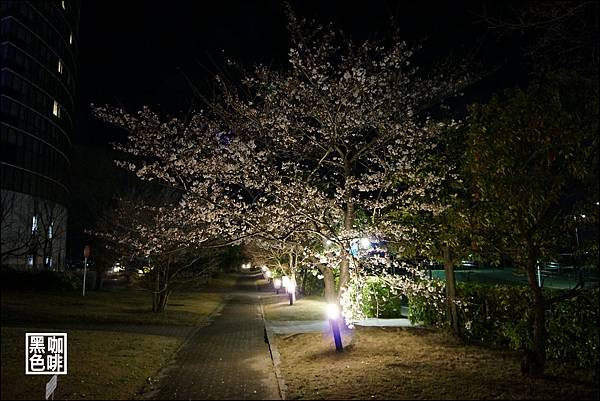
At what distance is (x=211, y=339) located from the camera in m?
14.0

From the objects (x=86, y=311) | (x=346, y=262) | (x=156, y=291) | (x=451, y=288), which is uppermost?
(x=346, y=262)

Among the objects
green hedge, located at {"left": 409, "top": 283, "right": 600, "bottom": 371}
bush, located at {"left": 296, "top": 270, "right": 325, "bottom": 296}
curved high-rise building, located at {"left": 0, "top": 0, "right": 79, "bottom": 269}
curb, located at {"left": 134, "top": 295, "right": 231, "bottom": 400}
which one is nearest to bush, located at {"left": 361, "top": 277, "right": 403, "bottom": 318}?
green hedge, located at {"left": 409, "top": 283, "right": 600, "bottom": 371}

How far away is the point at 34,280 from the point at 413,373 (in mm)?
28943

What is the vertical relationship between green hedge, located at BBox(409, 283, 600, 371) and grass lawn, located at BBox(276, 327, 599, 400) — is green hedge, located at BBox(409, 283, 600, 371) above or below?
above

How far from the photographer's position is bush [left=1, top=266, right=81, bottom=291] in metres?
29.3

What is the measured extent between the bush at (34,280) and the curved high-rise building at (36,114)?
335cm

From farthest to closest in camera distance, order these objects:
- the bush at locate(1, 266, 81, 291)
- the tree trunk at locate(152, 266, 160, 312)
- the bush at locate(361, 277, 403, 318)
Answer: the bush at locate(1, 266, 81, 291) → the tree trunk at locate(152, 266, 160, 312) → the bush at locate(361, 277, 403, 318)

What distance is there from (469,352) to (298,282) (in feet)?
71.6

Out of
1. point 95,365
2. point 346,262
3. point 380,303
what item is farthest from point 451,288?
point 95,365

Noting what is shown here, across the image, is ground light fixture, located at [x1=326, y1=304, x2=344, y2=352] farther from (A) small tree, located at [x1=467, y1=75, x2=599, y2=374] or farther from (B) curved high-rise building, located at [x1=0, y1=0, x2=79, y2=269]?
(B) curved high-rise building, located at [x1=0, y1=0, x2=79, y2=269]

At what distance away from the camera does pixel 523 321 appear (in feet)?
31.5

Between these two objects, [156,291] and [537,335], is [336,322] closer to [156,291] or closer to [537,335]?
[537,335]

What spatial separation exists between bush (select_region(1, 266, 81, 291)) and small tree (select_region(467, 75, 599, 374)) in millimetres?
29364

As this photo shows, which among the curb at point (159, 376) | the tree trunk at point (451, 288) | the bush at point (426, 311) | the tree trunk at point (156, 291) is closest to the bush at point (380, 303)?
the bush at point (426, 311)
